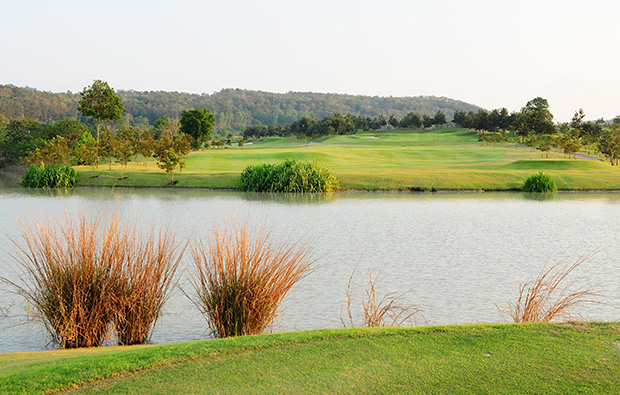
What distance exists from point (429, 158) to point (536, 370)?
5075cm

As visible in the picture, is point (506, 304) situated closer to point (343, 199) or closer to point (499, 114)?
point (343, 199)

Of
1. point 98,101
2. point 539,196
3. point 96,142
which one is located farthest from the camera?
point 98,101

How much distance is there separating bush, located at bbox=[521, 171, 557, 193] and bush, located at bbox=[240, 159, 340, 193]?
11935 millimetres

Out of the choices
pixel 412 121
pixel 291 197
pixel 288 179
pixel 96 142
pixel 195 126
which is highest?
pixel 412 121

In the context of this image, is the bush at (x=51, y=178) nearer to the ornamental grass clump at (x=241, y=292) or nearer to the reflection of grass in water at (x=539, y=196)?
the reflection of grass in water at (x=539, y=196)

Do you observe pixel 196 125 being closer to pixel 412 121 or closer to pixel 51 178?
pixel 51 178

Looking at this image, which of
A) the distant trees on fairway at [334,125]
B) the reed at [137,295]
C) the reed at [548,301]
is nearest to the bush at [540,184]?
the reed at [548,301]

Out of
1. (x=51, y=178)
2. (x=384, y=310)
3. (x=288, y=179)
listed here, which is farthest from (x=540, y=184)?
(x=51, y=178)

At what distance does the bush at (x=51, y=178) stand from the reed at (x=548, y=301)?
31844 mm

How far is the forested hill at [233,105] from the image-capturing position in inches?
4395

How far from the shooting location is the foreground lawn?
15.8ft

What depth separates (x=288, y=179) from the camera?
34500 millimetres

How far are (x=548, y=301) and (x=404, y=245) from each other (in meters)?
5.65

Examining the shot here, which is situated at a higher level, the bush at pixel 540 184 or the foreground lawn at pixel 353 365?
the foreground lawn at pixel 353 365
